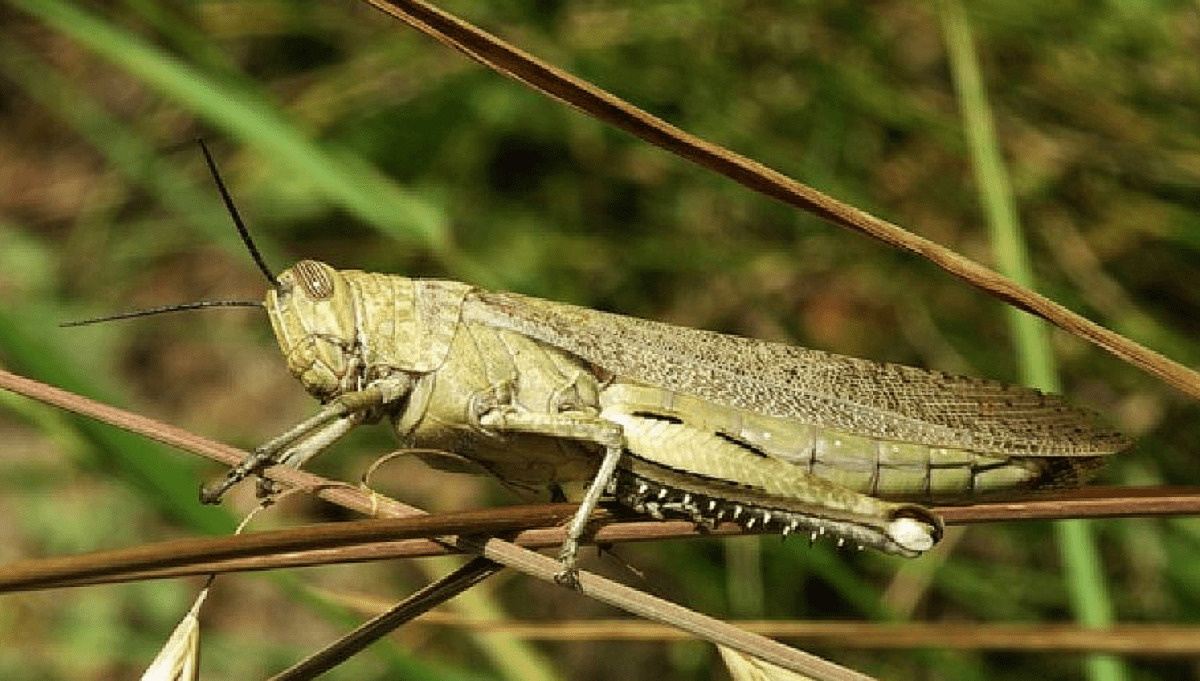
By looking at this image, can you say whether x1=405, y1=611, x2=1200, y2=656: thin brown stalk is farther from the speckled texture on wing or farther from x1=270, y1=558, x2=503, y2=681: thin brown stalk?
x1=270, y1=558, x2=503, y2=681: thin brown stalk

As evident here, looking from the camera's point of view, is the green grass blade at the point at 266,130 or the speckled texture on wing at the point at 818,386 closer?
the speckled texture on wing at the point at 818,386

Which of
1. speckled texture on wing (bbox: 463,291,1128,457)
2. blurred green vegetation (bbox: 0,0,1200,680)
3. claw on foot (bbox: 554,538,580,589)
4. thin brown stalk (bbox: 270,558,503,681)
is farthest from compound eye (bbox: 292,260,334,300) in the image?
thin brown stalk (bbox: 270,558,503,681)

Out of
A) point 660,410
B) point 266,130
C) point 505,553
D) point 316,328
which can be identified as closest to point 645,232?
point 266,130

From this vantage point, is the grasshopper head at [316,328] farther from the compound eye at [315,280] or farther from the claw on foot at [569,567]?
the claw on foot at [569,567]

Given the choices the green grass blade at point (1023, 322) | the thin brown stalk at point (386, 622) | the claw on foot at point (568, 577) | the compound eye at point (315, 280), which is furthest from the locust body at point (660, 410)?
the thin brown stalk at point (386, 622)

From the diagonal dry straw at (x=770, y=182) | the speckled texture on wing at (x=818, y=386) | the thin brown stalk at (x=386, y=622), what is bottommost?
the thin brown stalk at (x=386, y=622)

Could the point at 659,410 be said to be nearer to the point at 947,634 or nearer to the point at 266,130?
the point at 947,634

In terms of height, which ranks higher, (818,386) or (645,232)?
(645,232)
